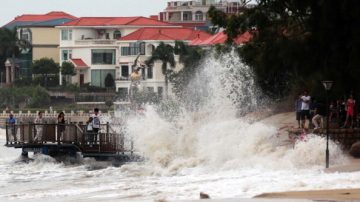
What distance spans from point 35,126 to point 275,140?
10.2 metres

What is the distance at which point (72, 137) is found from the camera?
4869 cm

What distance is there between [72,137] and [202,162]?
6.81 meters

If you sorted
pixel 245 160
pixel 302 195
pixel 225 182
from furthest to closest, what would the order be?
pixel 245 160, pixel 225 182, pixel 302 195

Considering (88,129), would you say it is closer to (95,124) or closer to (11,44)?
(95,124)

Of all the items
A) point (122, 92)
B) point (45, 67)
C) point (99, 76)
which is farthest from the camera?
point (99, 76)

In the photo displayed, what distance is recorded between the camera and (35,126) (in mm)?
49969

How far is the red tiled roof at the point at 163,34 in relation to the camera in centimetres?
15875

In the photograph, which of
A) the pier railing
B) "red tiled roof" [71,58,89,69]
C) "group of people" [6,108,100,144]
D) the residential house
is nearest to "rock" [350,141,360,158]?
the pier railing

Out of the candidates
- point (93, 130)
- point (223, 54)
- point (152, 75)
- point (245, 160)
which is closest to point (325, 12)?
point (245, 160)

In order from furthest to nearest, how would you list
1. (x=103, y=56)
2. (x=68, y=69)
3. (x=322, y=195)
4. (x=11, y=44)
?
(x=11, y=44)
(x=103, y=56)
(x=68, y=69)
(x=322, y=195)

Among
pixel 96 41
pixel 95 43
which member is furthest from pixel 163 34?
pixel 95 43

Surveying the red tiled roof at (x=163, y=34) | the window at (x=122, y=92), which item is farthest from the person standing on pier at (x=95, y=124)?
the red tiled roof at (x=163, y=34)

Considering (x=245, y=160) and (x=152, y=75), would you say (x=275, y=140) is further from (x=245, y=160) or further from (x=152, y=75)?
(x=152, y=75)

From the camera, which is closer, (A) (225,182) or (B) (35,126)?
(A) (225,182)
